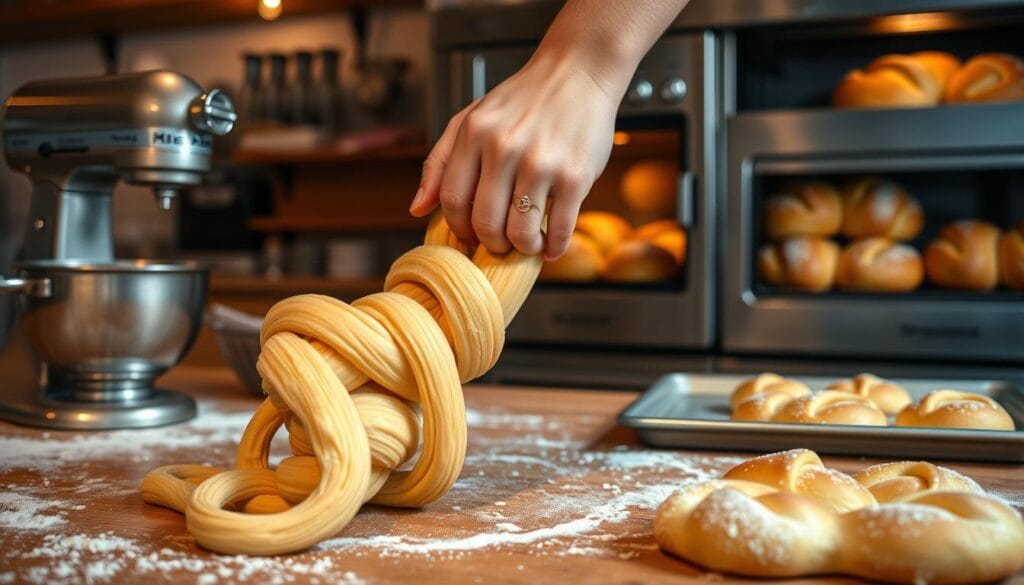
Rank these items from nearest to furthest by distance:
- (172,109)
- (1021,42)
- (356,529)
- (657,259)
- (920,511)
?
1. (920,511)
2. (356,529)
3. (172,109)
4. (1021,42)
5. (657,259)

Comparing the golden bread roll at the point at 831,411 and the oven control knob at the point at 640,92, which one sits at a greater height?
the oven control knob at the point at 640,92

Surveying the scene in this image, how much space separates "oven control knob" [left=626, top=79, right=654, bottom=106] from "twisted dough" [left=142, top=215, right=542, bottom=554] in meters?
1.25

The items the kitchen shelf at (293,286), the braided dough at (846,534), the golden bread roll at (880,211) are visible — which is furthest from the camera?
the kitchen shelf at (293,286)

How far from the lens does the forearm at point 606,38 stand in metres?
0.76

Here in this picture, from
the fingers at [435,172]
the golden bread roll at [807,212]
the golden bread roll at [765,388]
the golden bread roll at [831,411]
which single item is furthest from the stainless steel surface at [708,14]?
the fingers at [435,172]

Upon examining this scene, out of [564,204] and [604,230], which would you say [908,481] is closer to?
[564,204]

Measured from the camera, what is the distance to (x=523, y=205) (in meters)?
0.71

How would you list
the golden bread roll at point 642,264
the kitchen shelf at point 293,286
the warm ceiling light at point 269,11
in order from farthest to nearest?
the warm ceiling light at point 269,11
the kitchen shelf at point 293,286
the golden bread roll at point 642,264

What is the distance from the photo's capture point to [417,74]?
2965 mm

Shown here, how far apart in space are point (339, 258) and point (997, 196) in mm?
1776

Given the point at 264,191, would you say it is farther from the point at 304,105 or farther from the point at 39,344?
the point at 39,344

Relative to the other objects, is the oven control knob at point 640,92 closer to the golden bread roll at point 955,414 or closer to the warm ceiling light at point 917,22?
the warm ceiling light at point 917,22

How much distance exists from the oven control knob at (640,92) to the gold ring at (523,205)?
4.05 feet

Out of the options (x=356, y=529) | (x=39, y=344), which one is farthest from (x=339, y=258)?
(x=356, y=529)
